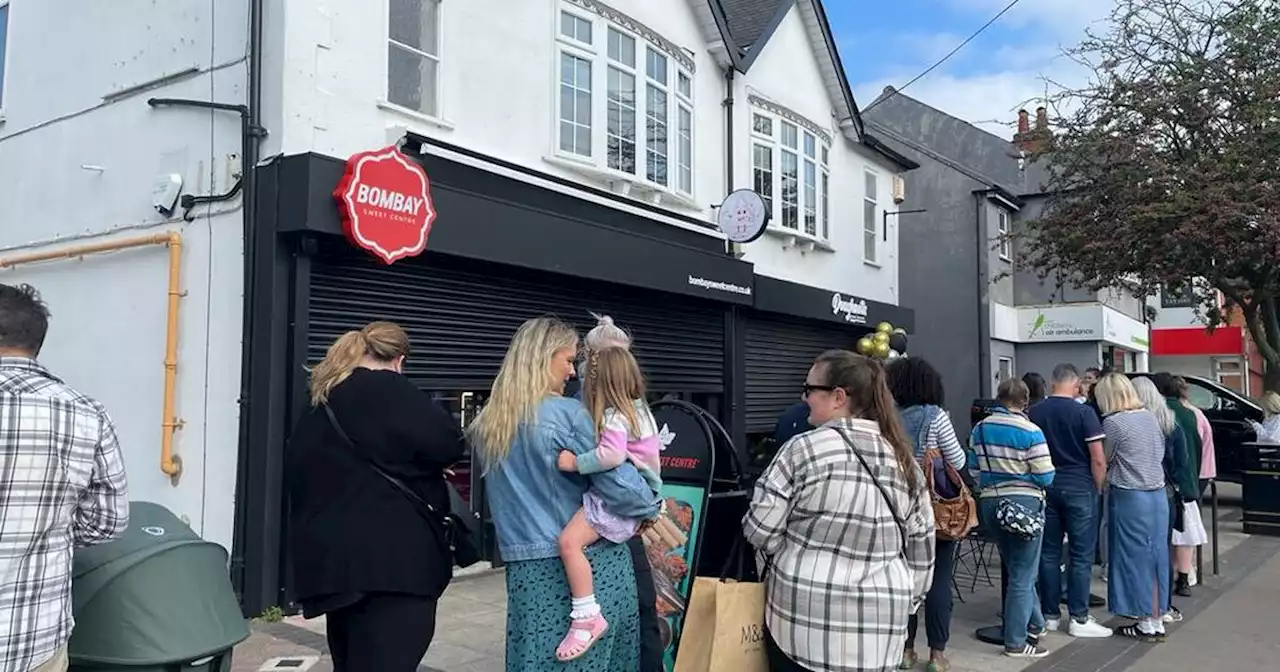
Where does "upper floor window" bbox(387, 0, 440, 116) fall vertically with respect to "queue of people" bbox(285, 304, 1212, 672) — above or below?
above

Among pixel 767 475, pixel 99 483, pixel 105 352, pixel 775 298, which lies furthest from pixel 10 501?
pixel 775 298

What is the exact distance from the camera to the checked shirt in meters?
2.40

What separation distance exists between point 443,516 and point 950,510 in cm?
331

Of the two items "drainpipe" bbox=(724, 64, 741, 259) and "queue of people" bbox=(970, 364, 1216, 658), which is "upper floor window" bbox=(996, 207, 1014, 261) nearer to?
"drainpipe" bbox=(724, 64, 741, 259)

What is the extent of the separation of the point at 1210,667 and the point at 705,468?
391 cm

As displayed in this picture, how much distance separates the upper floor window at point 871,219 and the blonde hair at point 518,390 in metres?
14.4

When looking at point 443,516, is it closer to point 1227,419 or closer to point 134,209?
point 134,209

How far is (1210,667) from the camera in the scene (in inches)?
232

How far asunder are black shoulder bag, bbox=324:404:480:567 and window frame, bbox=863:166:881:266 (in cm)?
1446

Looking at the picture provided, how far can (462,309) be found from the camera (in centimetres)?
840

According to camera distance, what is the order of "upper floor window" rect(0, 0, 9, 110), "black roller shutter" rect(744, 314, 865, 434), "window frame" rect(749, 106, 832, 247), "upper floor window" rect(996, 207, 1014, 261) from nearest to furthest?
"upper floor window" rect(0, 0, 9, 110), "black roller shutter" rect(744, 314, 865, 434), "window frame" rect(749, 106, 832, 247), "upper floor window" rect(996, 207, 1014, 261)

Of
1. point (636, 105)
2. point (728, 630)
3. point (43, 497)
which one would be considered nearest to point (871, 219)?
point (636, 105)

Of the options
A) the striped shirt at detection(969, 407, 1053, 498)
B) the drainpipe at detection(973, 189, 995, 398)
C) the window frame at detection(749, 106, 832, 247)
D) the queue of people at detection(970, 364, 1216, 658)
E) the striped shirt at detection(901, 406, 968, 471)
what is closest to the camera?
the striped shirt at detection(901, 406, 968, 471)

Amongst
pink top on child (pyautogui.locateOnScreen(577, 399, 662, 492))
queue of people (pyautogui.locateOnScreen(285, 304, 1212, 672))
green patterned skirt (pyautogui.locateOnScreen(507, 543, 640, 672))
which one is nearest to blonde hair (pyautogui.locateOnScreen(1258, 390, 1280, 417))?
queue of people (pyautogui.locateOnScreen(285, 304, 1212, 672))
